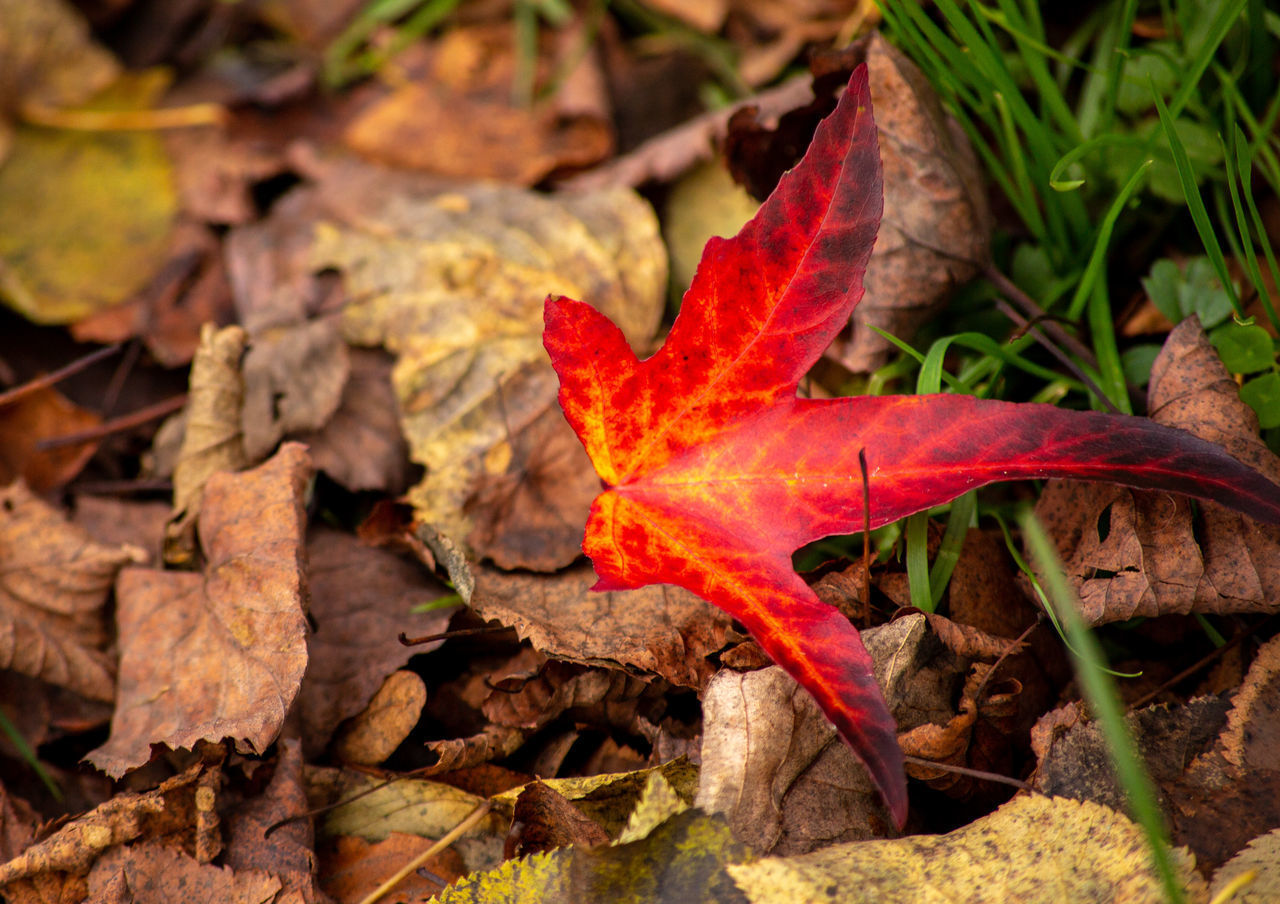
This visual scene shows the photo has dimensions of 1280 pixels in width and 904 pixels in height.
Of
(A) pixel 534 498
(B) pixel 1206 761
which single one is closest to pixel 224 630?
(A) pixel 534 498

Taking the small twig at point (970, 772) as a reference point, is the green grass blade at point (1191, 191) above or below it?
above

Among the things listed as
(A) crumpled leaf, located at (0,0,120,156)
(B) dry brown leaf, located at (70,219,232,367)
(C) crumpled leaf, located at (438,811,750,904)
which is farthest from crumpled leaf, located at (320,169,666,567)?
(A) crumpled leaf, located at (0,0,120,156)

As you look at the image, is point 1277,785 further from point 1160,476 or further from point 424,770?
point 424,770

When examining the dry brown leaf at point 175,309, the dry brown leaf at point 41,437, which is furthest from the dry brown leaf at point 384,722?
the dry brown leaf at point 175,309

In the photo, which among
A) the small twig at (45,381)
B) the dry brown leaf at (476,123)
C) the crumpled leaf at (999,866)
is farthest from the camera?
the dry brown leaf at (476,123)

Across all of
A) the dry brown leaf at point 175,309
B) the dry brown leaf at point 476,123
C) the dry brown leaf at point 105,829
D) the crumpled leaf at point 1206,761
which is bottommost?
the dry brown leaf at point 105,829

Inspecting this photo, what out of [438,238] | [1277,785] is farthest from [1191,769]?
[438,238]

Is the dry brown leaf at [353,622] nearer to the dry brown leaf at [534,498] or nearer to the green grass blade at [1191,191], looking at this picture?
the dry brown leaf at [534,498]

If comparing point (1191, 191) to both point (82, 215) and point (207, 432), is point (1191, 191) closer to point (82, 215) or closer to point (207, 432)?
point (207, 432)
